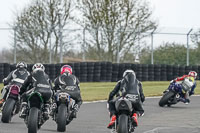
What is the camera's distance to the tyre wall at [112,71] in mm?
26406

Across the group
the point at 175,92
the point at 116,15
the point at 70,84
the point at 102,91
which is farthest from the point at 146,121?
the point at 116,15

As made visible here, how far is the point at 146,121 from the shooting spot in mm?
12461

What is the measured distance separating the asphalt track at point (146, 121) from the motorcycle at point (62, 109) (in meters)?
0.28

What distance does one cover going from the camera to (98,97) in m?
19.7

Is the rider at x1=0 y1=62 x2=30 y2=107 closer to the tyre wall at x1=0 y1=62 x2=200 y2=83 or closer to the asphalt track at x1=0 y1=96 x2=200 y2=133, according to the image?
the asphalt track at x1=0 y1=96 x2=200 y2=133

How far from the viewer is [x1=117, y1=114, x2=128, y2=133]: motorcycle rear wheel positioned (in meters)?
8.48

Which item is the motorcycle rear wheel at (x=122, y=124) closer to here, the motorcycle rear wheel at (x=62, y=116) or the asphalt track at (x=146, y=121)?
the motorcycle rear wheel at (x=62, y=116)

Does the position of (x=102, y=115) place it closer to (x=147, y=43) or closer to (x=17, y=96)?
(x=17, y=96)

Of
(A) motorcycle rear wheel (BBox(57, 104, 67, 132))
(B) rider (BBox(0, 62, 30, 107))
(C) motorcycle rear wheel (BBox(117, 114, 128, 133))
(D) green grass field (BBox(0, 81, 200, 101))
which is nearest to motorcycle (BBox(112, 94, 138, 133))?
(C) motorcycle rear wheel (BBox(117, 114, 128, 133))

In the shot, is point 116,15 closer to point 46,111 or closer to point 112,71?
point 112,71

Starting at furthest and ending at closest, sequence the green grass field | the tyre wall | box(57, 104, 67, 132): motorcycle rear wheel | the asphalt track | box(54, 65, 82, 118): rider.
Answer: the tyre wall → the green grass field → the asphalt track → box(54, 65, 82, 118): rider → box(57, 104, 67, 132): motorcycle rear wheel

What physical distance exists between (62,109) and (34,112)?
0.82m

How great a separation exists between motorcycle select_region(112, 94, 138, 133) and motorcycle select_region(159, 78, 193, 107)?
24.4ft

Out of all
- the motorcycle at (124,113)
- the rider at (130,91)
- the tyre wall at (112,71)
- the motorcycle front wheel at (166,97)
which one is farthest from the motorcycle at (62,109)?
the tyre wall at (112,71)
